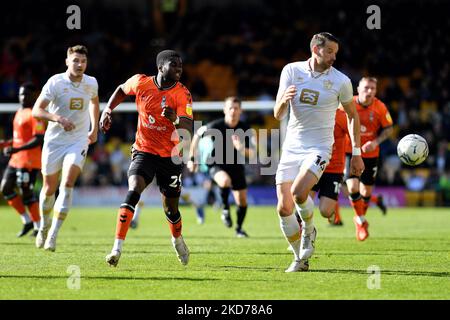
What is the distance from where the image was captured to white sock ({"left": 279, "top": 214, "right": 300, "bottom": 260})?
407 inches

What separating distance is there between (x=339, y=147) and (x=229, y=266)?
356 cm

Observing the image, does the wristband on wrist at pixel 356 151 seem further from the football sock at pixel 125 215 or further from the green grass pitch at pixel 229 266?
the football sock at pixel 125 215

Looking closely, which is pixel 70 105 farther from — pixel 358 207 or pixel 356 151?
pixel 358 207

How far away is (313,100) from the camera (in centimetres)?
1016

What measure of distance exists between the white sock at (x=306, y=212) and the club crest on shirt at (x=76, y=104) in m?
4.06

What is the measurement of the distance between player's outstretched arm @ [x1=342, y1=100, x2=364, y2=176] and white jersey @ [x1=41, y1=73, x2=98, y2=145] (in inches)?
169

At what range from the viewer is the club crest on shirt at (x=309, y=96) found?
10.1 meters

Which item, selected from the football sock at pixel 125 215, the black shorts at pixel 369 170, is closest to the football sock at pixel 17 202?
the black shorts at pixel 369 170
